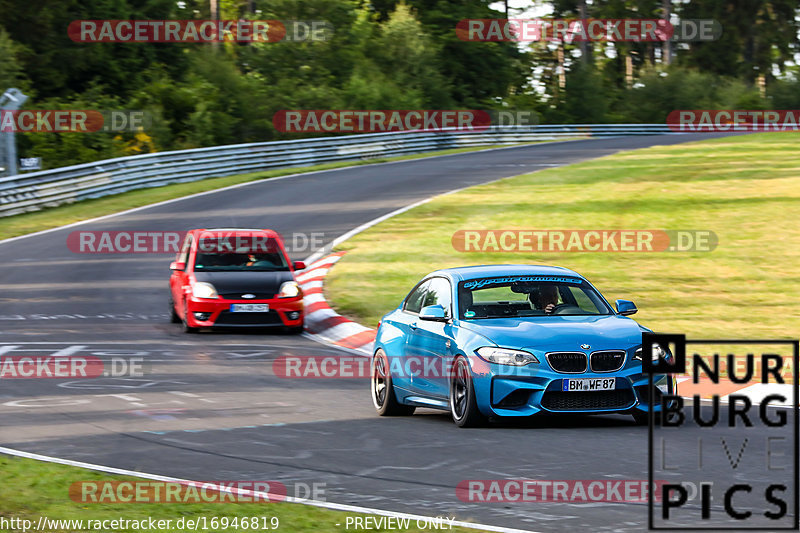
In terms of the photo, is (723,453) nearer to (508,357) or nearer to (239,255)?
(508,357)

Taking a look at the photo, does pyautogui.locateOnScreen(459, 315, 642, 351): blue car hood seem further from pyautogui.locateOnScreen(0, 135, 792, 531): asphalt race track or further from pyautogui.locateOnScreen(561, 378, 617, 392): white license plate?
pyautogui.locateOnScreen(0, 135, 792, 531): asphalt race track

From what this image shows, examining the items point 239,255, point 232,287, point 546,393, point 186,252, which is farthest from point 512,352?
point 186,252

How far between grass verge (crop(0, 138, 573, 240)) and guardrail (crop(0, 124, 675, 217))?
0.35 meters

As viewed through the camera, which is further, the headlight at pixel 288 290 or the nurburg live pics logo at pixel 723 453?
the headlight at pixel 288 290

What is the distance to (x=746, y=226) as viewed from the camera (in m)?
24.8

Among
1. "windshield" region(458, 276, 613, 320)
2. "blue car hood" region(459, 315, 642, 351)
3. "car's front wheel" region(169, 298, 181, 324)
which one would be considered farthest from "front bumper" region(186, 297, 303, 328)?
"blue car hood" region(459, 315, 642, 351)

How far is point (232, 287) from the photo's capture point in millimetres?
17594

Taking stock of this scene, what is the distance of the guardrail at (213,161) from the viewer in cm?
3212

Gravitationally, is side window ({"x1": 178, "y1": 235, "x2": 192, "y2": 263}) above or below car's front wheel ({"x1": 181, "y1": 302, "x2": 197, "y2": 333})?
above

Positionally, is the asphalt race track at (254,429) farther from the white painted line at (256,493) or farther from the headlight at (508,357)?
the headlight at (508,357)

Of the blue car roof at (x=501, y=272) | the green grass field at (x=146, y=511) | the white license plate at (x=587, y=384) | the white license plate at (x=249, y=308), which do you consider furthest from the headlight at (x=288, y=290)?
the green grass field at (x=146, y=511)

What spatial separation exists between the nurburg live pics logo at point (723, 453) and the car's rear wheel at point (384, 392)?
2.40 m

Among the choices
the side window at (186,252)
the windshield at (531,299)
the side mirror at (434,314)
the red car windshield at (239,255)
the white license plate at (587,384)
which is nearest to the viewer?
the white license plate at (587,384)

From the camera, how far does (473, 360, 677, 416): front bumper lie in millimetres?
9570
